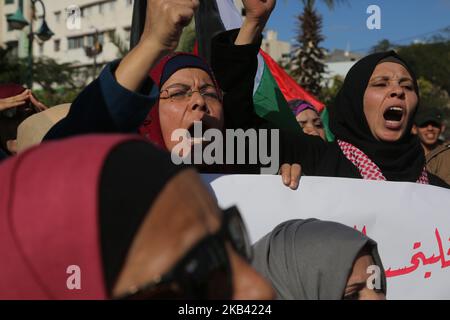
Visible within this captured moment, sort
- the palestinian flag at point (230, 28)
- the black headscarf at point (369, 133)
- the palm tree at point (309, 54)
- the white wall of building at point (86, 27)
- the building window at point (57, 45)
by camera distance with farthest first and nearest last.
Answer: the building window at point (57, 45)
the white wall of building at point (86, 27)
the palm tree at point (309, 54)
the palestinian flag at point (230, 28)
the black headscarf at point (369, 133)

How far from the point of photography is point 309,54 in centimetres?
2138

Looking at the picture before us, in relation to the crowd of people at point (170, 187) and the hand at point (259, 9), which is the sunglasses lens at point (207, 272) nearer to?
the crowd of people at point (170, 187)

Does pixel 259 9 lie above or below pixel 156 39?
above

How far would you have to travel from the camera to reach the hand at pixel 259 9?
2.10 metres

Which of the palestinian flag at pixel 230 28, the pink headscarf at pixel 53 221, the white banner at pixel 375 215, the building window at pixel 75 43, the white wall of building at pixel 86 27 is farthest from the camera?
the building window at pixel 75 43

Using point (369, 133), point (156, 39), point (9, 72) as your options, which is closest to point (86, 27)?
point (9, 72)

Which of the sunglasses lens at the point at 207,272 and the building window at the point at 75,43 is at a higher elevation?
the building window at the point at 75,43

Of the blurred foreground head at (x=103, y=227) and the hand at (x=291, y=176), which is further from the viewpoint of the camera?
the hand at (x=291, y=176)

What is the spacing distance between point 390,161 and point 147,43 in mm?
1489

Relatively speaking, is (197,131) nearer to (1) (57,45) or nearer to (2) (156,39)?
(2) (156,39)

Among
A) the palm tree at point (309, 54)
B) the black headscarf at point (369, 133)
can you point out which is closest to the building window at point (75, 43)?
the palm tree at point (309, 54)

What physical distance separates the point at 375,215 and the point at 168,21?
3.63 ft

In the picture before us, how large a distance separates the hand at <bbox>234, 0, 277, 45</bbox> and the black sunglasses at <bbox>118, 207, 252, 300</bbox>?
1319 mm

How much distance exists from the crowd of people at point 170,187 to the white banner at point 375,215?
81 millimetres
